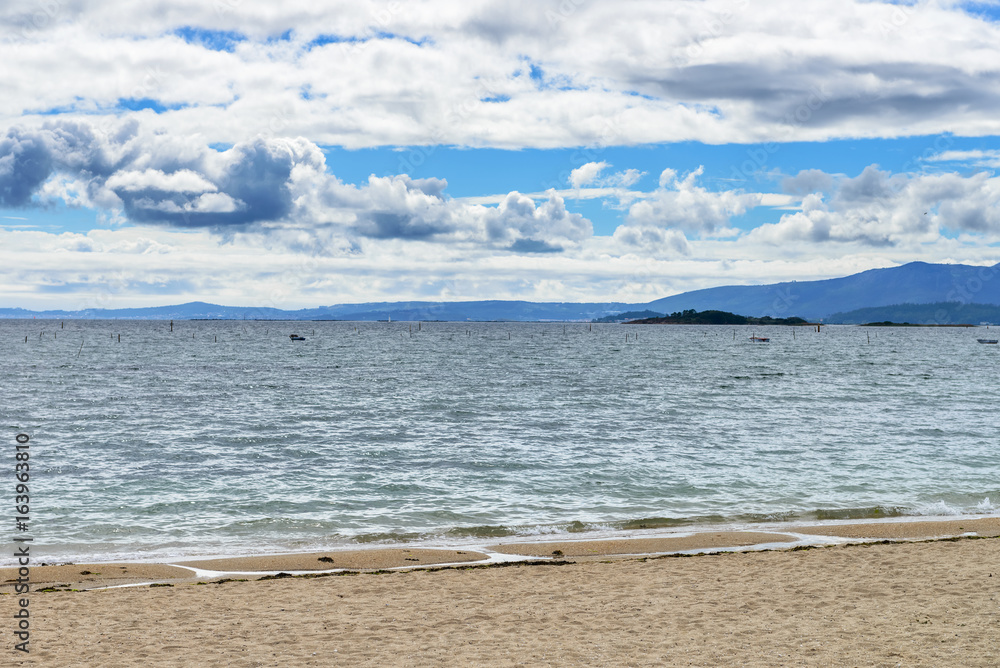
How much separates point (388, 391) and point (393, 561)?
43.0 metres

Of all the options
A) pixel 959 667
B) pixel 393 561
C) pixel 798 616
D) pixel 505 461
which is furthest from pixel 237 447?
pixel 959 667

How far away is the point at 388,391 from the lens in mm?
59469

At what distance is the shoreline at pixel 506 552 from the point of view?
15.6 meters

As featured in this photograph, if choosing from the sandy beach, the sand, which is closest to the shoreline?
the sand

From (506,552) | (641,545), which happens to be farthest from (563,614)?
(641,545)

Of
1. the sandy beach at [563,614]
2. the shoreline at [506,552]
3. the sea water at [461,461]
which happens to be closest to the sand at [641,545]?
the shoreline at [506,552]

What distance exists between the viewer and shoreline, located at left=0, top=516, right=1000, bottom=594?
15.6 meters

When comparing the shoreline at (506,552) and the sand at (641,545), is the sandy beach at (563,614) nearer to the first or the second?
the shoreline at (506,552)

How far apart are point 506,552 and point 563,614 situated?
5.17 metres

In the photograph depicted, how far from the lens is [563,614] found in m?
12.6

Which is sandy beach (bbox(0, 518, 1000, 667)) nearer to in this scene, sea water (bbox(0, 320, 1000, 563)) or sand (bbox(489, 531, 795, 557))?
sand (bbox(489, 531, 795, 557))

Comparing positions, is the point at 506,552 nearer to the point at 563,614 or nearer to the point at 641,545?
the point at 641,545

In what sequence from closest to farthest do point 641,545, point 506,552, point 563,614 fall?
point 563,614 < point 506,552 < point 641,545

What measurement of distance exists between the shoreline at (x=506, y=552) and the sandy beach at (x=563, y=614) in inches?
9.4
